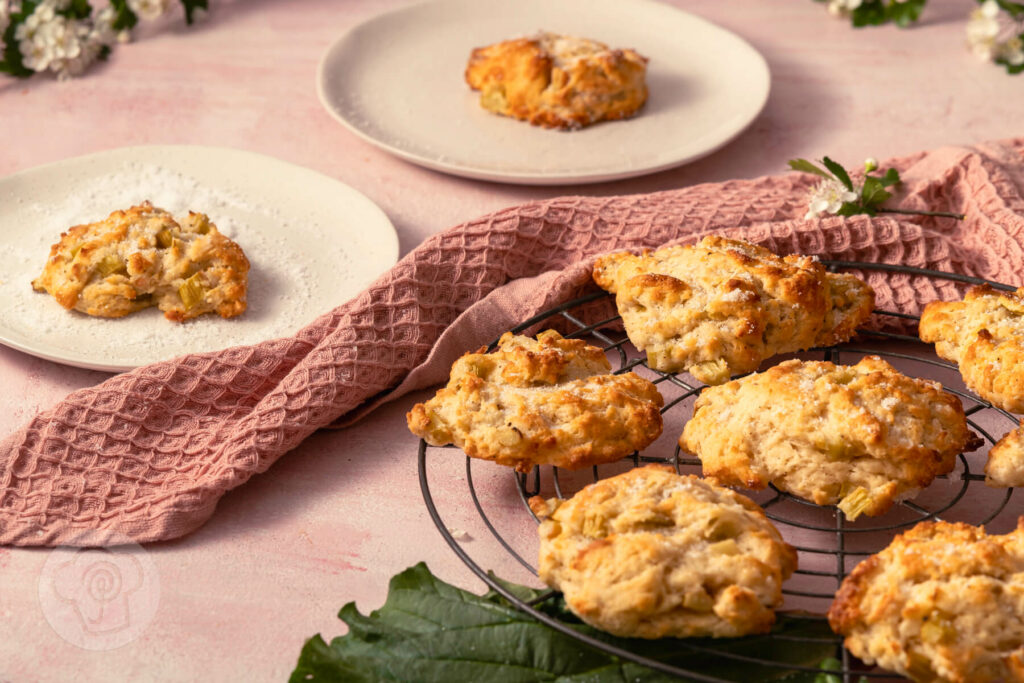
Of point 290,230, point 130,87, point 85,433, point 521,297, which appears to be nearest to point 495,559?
point 521,297

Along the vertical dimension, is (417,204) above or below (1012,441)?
below

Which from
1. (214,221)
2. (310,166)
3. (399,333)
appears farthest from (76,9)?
(399,333)

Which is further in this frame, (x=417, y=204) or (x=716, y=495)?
(x=417, y=204)

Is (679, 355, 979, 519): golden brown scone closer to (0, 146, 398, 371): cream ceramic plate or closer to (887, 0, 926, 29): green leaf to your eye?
(0, 146, 398, 371): cream ceramic plate

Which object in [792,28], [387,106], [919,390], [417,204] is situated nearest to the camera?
[919,390]

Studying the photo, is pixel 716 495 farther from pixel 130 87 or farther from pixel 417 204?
pixel 130 87

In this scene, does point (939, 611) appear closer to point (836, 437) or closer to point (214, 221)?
point (836, 437)

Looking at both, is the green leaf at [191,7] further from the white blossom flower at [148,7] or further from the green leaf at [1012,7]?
the green leaf at [1012,7]
